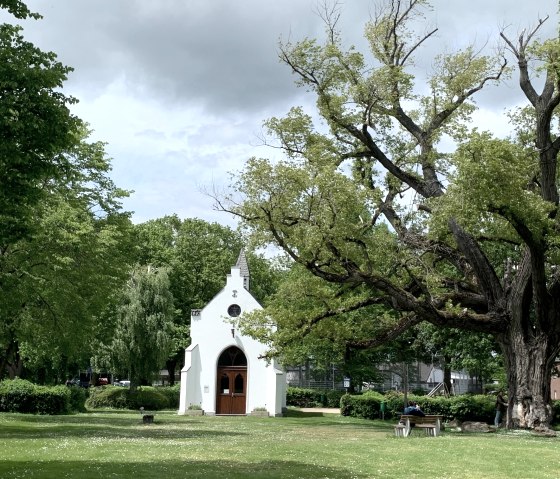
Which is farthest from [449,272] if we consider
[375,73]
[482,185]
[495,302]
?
[482,185]

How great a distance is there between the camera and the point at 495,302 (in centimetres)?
2514

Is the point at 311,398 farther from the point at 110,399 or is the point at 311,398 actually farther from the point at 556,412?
the point at 556,412

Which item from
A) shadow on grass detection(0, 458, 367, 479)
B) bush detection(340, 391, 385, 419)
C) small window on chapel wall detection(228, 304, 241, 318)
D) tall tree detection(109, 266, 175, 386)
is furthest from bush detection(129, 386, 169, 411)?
shadow on grass detection(0, 458, 367, 479)

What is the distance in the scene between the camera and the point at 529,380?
923 inches

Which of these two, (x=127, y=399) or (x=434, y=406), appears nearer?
(x=434, y=406)

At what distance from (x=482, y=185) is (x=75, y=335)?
50.5 feet

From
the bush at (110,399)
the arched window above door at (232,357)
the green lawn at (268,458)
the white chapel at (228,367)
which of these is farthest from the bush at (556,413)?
the bush at (110,399)

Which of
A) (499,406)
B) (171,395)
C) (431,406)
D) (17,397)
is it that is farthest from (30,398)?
(499,406)

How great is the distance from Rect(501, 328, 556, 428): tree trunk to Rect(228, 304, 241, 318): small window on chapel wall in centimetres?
1915

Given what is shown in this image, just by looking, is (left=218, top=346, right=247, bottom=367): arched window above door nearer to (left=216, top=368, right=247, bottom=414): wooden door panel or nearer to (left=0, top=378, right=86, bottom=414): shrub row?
(left=216, top=368, right=247, bottom=414): wooden door panel

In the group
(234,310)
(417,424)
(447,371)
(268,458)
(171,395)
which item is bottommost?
(268,458)

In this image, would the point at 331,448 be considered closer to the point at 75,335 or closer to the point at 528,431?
the point at 528,431

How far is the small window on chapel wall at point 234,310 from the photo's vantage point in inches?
1588

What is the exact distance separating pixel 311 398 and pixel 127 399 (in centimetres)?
1394
